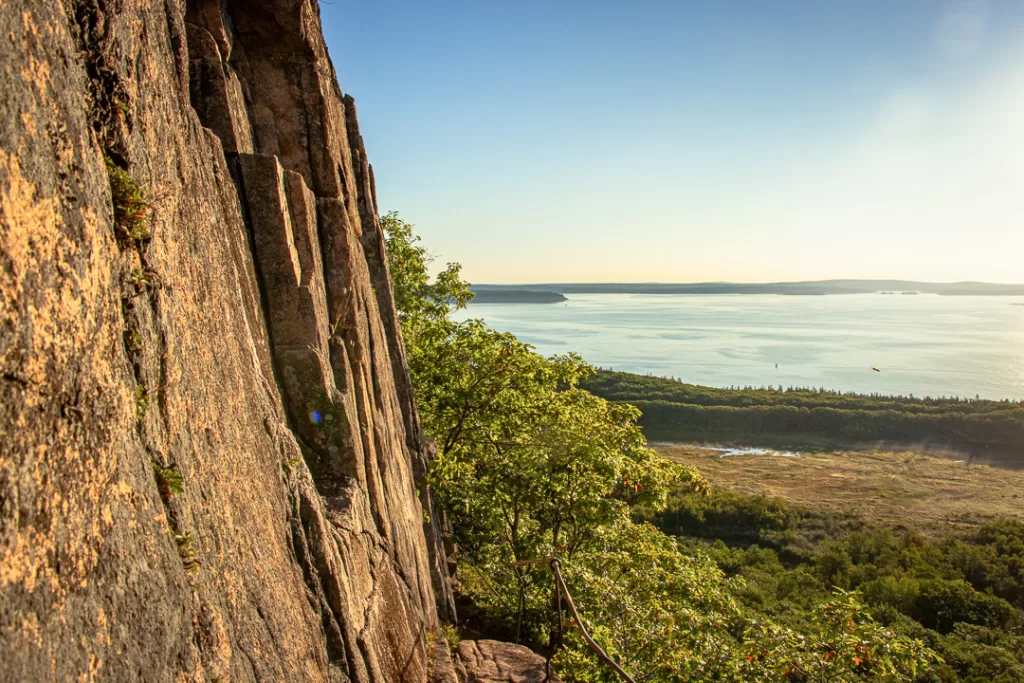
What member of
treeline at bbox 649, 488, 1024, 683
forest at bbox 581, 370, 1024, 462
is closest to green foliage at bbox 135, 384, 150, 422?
treeline at bbox 649, 488, 1024, 683

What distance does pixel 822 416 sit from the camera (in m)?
94.4

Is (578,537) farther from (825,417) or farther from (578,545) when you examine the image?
(825,417)

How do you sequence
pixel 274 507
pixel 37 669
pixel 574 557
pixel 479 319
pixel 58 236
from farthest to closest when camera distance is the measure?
pixel 479 319 → pixel 574 557 → pixel 274 507 → pixel 58 236 → pixel 37 669

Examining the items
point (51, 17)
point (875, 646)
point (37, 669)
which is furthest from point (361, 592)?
point (875, 646)

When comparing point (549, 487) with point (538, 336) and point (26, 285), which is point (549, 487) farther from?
point (538, 336)

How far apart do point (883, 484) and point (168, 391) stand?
7441 centimetres

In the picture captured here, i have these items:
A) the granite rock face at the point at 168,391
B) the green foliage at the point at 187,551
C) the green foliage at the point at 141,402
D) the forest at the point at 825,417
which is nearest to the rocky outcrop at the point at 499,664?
the granite rock face at the point at 168,391

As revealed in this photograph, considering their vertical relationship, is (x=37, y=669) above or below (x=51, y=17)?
below

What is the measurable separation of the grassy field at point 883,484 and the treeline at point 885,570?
5800 mm

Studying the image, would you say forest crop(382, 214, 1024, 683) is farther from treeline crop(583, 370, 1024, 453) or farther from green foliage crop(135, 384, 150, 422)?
treeline crop(583, 370, 1024, 453)

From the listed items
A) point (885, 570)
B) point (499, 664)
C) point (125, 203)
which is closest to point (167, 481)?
point (125, 203)

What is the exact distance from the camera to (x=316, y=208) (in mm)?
9273

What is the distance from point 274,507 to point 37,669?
2.96 m

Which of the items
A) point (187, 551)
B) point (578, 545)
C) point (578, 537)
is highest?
point (187, 551)
